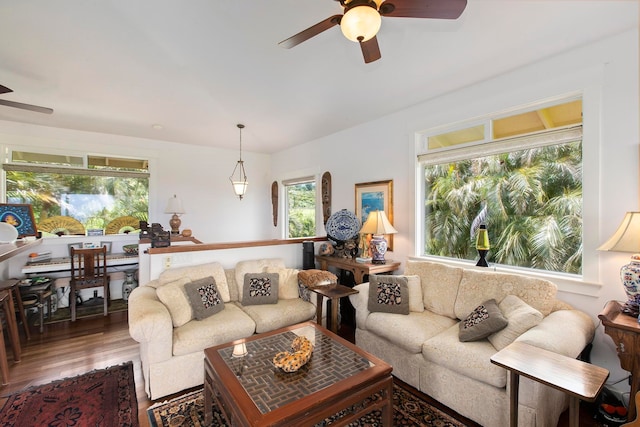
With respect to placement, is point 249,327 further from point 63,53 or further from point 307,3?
point 63,53

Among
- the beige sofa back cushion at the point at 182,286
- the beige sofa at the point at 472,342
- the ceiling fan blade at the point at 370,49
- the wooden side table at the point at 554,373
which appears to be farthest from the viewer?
the beige sofa back cushion at the point at 182,286

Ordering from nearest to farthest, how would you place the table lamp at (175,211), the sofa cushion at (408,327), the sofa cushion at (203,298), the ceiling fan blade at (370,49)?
the ceiling fan blade at (370,49), the sofa cushion at (408,327), the sofa cushion at (203,298), the table lamp at (175,211)

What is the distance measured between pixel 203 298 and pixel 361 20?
2.59m

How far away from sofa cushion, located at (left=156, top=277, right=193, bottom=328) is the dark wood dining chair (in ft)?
6.49

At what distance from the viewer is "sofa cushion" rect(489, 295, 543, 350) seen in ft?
6.50

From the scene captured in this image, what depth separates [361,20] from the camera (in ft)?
4.42

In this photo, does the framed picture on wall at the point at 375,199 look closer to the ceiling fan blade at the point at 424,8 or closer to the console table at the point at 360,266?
the console table at the point at 360,266

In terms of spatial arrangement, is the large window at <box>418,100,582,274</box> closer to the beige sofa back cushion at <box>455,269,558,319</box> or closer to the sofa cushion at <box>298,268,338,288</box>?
the beige sofa back cushion at <box>455,269,558,319</box>

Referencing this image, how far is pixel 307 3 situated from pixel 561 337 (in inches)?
106

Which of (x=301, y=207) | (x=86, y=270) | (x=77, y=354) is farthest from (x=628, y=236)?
(x=86, y=270)

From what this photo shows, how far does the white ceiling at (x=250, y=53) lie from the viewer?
1858 mm

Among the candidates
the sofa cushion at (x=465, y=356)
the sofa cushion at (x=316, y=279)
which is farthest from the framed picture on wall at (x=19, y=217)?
the sofa cushion at (x=465, y=356)

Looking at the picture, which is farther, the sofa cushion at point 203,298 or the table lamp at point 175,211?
the table lamp at point 175,211

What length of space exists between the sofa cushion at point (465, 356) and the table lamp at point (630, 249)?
3.04 feet
